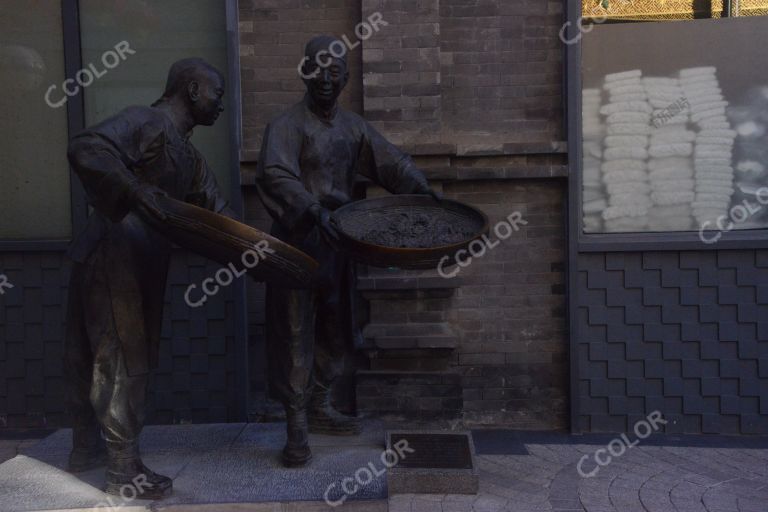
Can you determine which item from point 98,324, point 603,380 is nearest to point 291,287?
point 98,324

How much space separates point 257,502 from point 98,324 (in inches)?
48.3

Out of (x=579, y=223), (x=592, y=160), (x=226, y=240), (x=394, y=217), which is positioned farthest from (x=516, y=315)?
(x=226, y=240)

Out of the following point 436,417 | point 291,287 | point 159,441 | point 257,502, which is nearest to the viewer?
point 257,502

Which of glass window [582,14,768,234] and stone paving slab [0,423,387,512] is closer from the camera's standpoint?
stone paving slab [0,423,387,512]

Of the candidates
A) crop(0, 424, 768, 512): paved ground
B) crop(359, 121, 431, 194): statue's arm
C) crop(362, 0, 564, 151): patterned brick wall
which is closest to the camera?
crop(0, 424, 768, 512): paved ground

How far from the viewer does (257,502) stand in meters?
3.90

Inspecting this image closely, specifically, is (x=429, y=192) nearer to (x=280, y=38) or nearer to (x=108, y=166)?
(x=108, y=166)

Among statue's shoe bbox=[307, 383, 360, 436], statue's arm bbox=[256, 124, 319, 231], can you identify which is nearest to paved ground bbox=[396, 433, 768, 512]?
statue's shoe bbox=[307, 383, 360, 436]

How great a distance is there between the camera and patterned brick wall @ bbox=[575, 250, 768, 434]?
6.09 m

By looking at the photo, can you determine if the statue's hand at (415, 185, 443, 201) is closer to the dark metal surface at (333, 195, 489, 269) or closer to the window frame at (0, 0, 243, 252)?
the dark metal surface at (333, 195, 489, 269)

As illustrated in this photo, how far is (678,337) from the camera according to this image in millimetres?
6117

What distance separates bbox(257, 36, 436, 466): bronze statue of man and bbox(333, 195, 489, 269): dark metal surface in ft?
0.38

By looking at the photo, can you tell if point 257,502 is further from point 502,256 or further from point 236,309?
point 502,256

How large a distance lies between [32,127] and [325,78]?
3285mm
